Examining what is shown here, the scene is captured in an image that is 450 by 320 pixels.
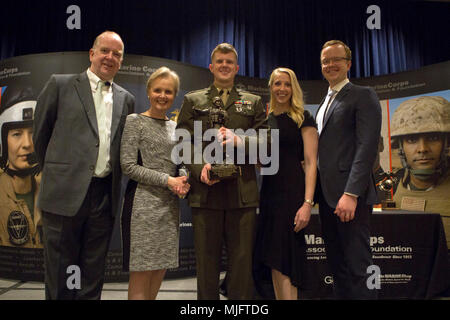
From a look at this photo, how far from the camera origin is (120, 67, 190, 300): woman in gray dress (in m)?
1.92

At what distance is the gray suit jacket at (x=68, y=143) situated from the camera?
1.89 meters

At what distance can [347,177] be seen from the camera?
2006 millimetres

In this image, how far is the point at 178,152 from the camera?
203 cm

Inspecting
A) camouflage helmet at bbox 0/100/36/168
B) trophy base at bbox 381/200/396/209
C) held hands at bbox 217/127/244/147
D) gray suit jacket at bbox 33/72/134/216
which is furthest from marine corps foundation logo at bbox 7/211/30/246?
trophy base at bbox 381/200/396/209

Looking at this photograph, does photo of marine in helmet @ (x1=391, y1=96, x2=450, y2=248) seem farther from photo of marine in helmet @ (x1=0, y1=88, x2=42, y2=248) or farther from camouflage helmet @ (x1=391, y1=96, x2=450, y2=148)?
photo of marine in helmet @ (x1=0, y1=88, x2=42, y2=248)

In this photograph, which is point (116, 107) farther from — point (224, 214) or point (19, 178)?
point (19, 178)

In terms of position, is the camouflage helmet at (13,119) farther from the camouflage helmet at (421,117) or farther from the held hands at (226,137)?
the camouflage helmet at (421,117)

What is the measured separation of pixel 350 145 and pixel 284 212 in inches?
24.7

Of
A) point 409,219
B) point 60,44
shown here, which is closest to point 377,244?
point 409,219

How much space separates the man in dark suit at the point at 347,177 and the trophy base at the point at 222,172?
→ 70cm

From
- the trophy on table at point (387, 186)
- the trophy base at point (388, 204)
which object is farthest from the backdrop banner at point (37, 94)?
the trophy base at point (388, 204)

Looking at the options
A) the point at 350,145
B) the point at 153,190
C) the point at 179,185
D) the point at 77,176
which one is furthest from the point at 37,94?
the point at 350,145
